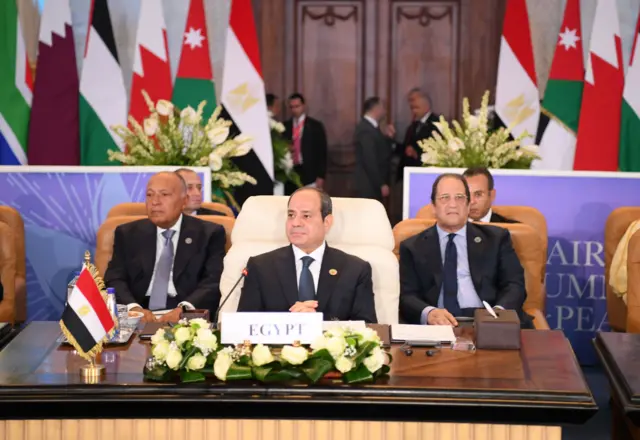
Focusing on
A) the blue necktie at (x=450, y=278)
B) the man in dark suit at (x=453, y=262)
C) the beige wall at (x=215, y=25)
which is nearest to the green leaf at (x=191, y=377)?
the man in dark suit at (x=453, y=262)

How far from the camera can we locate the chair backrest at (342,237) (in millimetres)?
4156

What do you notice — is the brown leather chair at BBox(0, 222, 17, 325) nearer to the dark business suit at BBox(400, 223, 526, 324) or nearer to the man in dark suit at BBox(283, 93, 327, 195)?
the dark business suit at BBox(400, 223, 526, 324)

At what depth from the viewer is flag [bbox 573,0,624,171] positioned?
8586 millimetres

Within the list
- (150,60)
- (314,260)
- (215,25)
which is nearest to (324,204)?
(314,260)

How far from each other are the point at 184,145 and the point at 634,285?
3218 mm

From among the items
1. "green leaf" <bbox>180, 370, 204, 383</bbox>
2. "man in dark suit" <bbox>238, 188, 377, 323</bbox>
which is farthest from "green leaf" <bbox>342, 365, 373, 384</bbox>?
"man in dark suit" <bbox>238, 188, 377, 323</bbox>

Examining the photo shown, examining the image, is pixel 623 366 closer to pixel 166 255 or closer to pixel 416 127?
pixel 166 255

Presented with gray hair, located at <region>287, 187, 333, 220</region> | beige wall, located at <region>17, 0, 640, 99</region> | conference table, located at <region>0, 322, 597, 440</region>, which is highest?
beige wall, located at <region>17, 0, 640, 99</region>

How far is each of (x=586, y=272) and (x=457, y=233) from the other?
1.68 metres

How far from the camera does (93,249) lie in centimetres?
637

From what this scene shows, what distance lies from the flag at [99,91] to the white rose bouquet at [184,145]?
2.02 metres

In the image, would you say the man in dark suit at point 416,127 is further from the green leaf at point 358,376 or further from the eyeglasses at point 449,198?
the green leaf at point 358,376

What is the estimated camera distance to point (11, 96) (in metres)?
8.52

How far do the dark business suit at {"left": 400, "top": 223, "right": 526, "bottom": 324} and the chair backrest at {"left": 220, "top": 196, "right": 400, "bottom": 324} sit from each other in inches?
20.1
